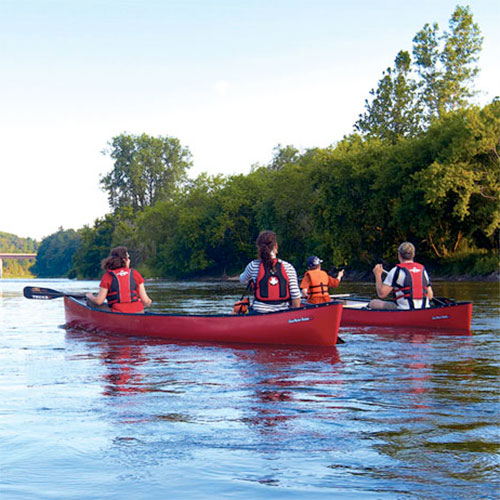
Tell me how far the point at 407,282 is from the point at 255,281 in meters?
3.46

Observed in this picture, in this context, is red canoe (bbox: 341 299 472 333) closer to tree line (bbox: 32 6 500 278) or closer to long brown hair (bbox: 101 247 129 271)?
long brown hair (bbox: 101 247 129 271)

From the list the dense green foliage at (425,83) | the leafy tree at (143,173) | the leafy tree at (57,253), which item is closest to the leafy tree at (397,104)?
the dense green foliage at (425,83)

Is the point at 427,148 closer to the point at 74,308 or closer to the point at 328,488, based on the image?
the point at 74,308

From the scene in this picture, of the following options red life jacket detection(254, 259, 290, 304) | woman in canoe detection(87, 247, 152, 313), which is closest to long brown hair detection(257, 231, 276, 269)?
red life jacket detection(254, 259, 290, 304)

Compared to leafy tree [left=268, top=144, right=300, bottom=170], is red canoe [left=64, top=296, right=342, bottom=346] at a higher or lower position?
lower

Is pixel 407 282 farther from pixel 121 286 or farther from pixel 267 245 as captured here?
pixel 121 286

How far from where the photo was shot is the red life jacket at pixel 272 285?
35.6 feet

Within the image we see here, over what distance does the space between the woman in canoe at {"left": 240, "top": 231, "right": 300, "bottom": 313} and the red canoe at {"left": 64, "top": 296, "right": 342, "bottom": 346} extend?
9.5 inches

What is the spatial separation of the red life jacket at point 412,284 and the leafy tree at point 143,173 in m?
82.9

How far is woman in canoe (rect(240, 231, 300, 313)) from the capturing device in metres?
10.8

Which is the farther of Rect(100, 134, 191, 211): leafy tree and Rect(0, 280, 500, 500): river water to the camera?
Rect(100, 134, 191, 211): leafy tree

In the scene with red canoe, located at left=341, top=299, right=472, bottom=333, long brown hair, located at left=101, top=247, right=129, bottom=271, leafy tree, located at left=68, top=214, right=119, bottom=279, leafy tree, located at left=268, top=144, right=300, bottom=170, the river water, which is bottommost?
the river water

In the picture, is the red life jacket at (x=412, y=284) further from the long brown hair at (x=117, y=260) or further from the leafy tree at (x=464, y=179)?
the leafy tree at (x=464, y=179)

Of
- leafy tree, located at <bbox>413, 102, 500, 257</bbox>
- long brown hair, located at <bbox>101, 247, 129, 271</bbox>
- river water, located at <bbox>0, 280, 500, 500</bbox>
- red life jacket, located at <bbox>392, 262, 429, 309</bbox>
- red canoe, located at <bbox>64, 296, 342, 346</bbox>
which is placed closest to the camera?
river water, located at <bbox>0, 280, 500, 500</bbox>
